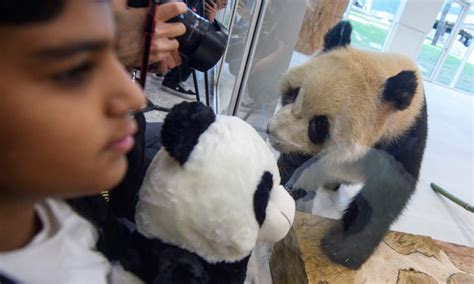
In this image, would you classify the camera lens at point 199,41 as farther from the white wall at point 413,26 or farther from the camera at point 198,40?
the white wall at point 413,26

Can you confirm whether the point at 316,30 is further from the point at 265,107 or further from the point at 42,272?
the point at 42,272

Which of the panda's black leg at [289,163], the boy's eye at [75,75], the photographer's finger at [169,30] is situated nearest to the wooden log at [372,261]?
the panda's black leg at [289,163]

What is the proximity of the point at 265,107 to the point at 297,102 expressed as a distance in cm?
37

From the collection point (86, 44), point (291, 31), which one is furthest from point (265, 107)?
→ point (86, 44)

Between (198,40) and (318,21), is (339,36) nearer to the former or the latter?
(318,21)

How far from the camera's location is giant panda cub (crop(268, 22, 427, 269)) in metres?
0.57

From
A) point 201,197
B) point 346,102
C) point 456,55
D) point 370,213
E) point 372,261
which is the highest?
point 456,55

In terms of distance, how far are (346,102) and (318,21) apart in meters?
0.25

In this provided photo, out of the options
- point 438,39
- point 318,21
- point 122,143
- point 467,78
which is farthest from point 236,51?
point 122,143

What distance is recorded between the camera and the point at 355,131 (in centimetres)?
59

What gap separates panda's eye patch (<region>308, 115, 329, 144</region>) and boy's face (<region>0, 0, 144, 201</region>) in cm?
40

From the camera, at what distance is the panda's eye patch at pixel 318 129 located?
23.7 inches

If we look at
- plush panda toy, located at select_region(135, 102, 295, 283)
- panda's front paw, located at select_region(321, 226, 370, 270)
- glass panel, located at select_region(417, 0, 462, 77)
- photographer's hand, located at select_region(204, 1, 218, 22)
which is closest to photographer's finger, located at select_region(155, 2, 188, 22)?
plush panda toy, located at select_region(135, 102, 295, 283)

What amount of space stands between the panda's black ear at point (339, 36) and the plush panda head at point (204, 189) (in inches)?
11.3
